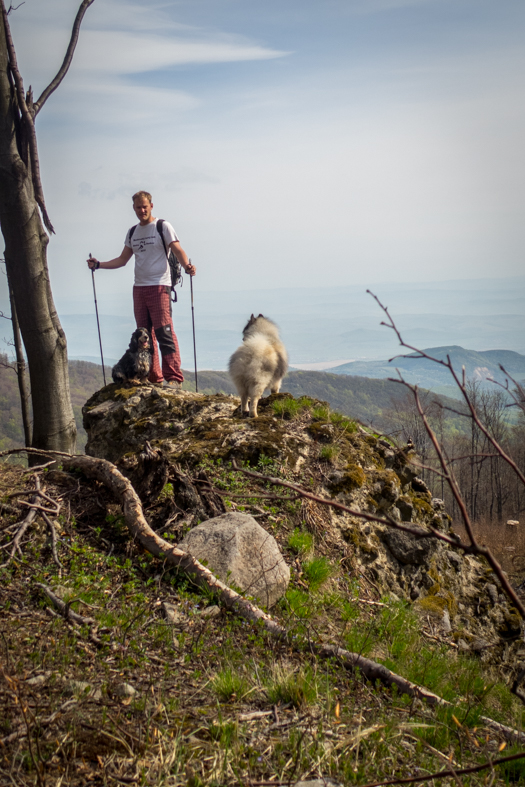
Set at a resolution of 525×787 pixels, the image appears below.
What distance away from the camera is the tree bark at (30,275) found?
597 cm

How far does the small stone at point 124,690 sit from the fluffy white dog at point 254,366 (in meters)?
4.38

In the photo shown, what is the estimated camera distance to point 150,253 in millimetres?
7652

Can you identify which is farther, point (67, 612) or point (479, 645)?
point (479, 645)

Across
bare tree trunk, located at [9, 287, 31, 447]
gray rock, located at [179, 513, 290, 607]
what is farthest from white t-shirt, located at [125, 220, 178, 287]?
gray rock, located at [179, 513, 290, 607]

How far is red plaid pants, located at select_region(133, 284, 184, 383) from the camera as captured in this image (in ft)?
25.8

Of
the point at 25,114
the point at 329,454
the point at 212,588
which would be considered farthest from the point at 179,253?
the point at 212,588

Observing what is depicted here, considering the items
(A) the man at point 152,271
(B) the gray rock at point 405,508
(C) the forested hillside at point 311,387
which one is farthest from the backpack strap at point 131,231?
(C) the forested hillside at point 311,387

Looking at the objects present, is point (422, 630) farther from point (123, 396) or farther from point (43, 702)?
point (123, 396)

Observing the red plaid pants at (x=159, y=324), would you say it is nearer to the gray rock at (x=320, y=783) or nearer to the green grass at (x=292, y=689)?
the green grass at (x=292, y=689)

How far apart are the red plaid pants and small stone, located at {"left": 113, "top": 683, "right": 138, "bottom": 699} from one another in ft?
20.3

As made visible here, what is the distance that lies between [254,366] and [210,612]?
3784 mm

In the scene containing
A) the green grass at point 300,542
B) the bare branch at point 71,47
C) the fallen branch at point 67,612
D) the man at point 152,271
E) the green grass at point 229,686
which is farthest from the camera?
the man at point 152,271

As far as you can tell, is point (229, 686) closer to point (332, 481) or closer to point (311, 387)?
point (332, 481)

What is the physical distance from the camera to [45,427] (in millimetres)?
6188
